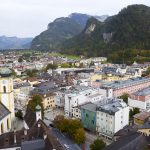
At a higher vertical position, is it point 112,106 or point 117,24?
point 117,24

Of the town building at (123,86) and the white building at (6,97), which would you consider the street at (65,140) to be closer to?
the white building at (6,97)

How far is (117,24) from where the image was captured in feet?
564

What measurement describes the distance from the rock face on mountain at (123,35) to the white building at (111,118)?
9533 centimetres

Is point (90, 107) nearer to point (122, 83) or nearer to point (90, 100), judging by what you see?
point (90, 100)

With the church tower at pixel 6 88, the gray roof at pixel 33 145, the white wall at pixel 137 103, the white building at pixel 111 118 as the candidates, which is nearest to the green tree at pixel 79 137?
the white building at pixel 111 118

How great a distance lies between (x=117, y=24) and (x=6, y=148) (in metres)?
145

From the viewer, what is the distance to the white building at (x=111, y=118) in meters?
45.9

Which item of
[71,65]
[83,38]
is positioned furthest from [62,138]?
[83,38]

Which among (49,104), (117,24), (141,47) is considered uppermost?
(117,24)

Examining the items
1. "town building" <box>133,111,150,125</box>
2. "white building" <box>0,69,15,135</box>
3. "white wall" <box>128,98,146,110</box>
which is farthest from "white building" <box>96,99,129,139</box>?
"white building" <box>0,69,15,135</box>

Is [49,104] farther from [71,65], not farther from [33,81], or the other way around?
[71,65]

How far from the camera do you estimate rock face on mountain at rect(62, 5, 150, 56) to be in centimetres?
15062

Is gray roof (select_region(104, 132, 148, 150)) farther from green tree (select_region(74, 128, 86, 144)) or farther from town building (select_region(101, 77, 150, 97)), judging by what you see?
town building (select_region(101, 77, 150, 97))

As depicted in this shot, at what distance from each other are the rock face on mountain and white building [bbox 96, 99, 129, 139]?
95331 mm
